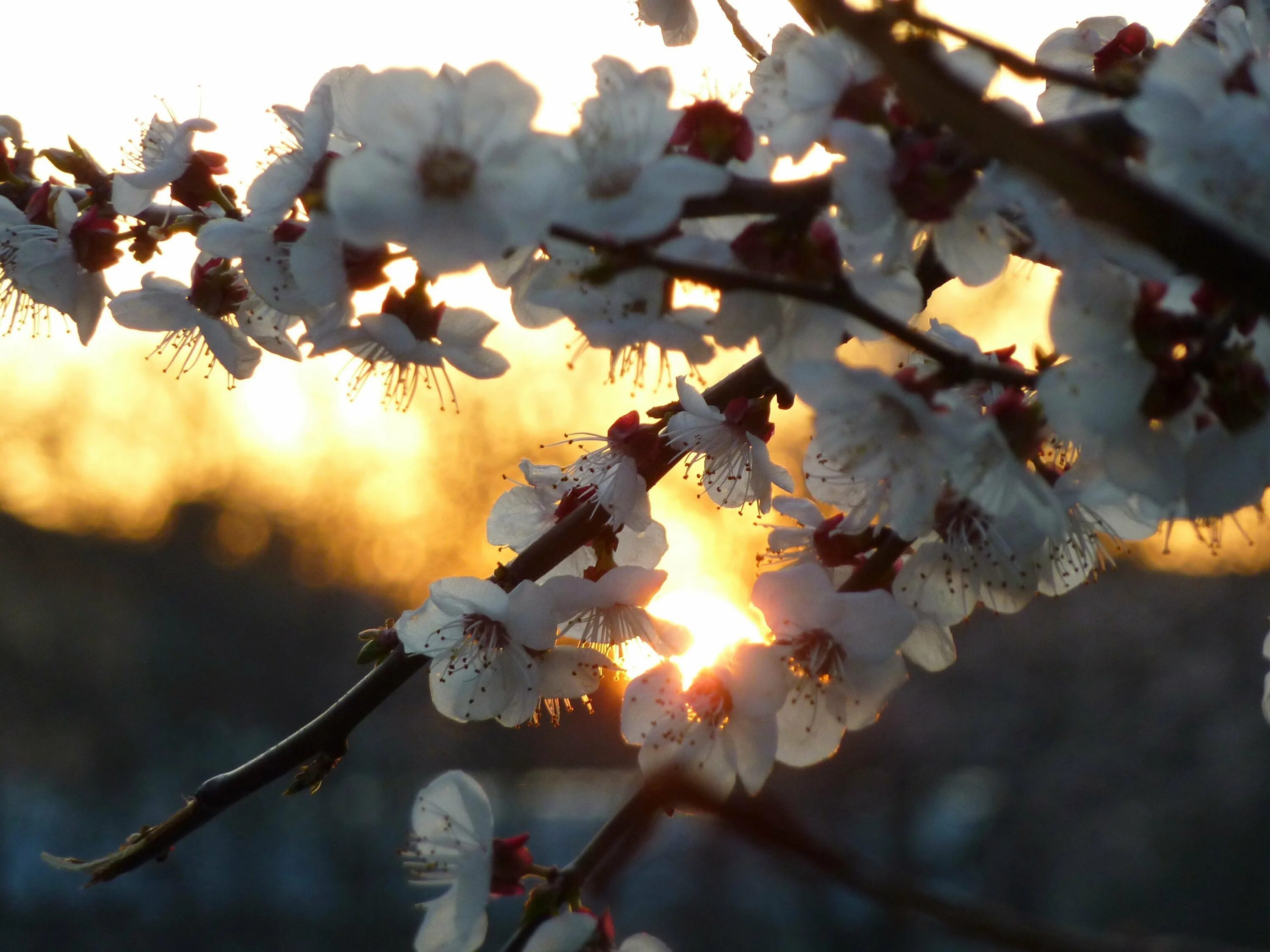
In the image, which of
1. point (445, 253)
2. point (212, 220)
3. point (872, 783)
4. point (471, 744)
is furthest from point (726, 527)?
point (471, 744)

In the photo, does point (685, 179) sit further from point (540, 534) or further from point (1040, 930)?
point (540, 534)

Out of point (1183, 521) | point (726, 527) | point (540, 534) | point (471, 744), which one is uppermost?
point (1183, 521)

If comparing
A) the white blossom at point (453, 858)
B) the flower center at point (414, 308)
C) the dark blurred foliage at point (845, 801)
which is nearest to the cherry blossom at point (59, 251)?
the flower center at point (414, 308)

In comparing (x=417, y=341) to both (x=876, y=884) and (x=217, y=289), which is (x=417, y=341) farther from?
(x=876, y=884)

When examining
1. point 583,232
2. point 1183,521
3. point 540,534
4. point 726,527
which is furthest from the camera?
point 726,527

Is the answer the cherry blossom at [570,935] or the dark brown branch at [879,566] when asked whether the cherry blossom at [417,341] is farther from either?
the cherry blossom at [570,935]

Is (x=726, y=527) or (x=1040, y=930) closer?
(x=1040, y=930)

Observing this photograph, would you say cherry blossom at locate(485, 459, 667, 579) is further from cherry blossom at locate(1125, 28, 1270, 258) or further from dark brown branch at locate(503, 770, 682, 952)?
cherry blossom at locate(1125, 28, 1270, 258)
